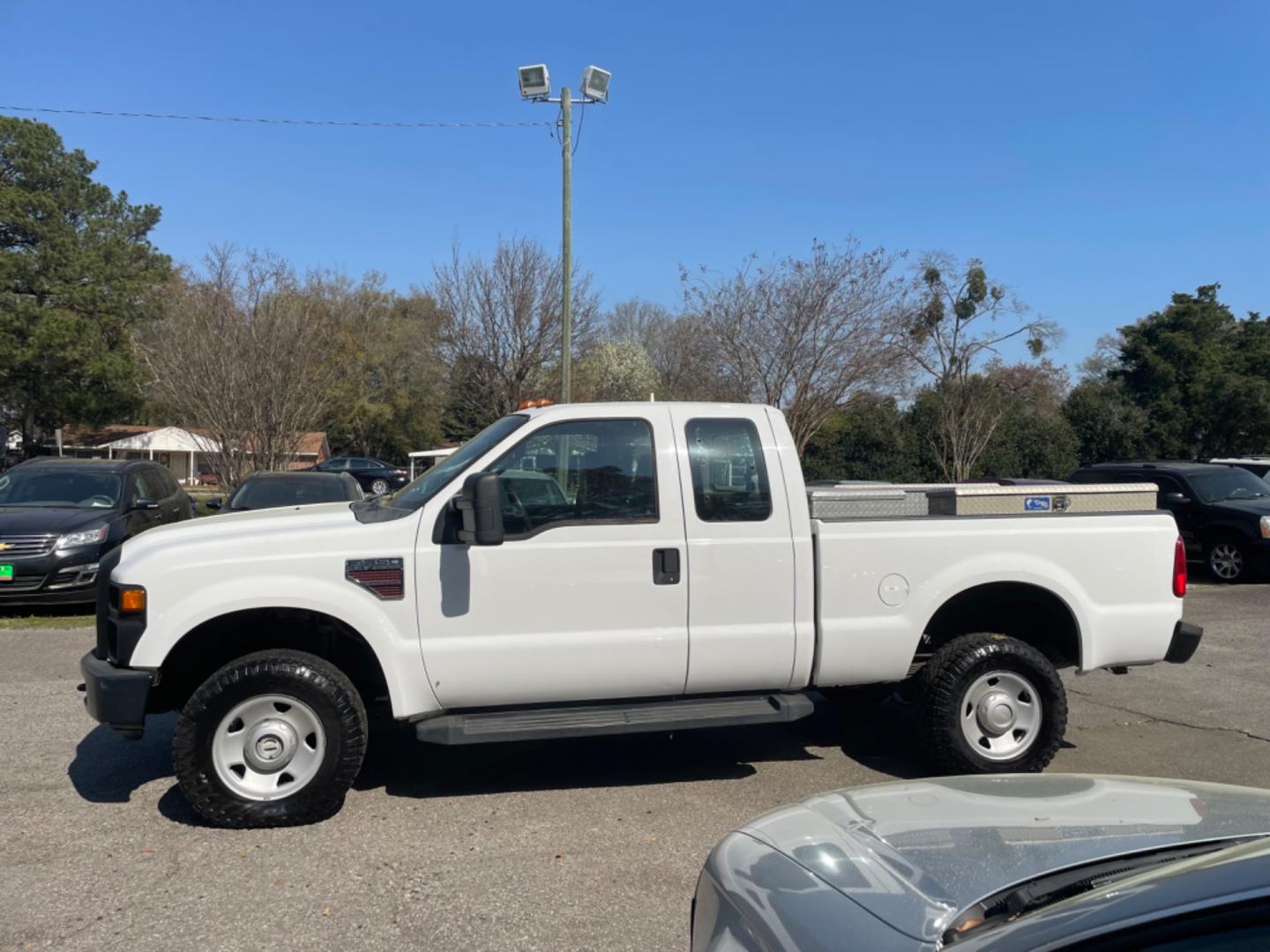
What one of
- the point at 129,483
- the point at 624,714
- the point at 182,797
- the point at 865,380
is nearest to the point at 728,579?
the point at 624,714

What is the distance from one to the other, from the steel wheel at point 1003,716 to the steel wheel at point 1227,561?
10528 mm

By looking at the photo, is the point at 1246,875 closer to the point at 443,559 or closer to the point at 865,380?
the point at 443,559

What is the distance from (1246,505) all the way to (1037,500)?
10.7 meters

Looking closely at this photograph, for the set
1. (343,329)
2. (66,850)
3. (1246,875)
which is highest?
(343,329)

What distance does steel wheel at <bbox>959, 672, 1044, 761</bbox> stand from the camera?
226 inches

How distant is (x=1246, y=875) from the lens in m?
1.68

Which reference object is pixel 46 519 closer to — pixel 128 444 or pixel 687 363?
pixel 687 363

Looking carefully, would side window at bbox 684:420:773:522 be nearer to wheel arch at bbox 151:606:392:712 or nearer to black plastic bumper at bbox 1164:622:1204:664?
wheel arch at bbox 151:606:392:712

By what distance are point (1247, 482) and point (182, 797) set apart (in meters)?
15.6

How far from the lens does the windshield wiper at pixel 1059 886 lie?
198cm

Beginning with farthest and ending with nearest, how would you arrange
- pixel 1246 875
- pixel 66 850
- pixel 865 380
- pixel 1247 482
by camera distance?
pixel 865 380 → pixel 1247 482 → pixel 66 850 → pixel 1246 875

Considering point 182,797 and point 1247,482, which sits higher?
point 1247,482

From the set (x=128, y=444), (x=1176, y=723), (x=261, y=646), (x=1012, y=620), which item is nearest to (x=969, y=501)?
A: (x=1012, y=620)

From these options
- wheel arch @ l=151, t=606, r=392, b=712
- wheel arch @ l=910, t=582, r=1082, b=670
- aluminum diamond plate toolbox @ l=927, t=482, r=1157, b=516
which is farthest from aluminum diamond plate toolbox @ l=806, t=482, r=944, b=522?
wheel arch @ l=151, t=606, r=392, b=712
